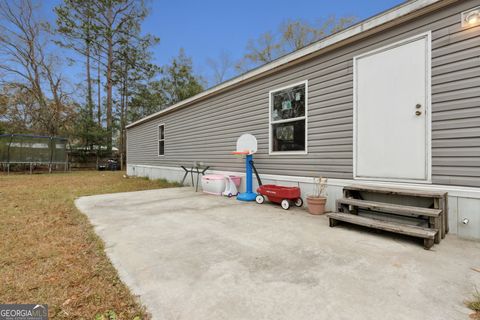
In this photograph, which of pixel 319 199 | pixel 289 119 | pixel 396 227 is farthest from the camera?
pixel 289 119

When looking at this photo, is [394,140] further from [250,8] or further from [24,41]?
[24,41]

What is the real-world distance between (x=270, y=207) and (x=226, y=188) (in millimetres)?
1648

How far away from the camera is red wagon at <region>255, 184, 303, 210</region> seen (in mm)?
4301

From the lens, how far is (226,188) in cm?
587

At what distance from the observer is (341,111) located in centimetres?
395

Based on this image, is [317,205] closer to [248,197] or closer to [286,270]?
[248,197]

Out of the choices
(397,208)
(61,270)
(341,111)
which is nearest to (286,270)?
(397,208)

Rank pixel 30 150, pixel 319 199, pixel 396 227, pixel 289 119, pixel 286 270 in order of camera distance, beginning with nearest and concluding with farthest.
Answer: pixel 286 270 < pixel 396 227 < pixel 319 199 < pixel 289 119 < pixel 30 150

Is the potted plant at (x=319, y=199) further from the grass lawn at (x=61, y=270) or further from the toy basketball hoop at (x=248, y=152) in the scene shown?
the grass lawn at (x=61, y=270)

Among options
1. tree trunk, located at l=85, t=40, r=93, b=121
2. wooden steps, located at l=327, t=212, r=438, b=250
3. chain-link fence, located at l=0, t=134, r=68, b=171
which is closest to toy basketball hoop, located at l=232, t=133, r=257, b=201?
wooden steps, located at l=327, t=212, r=438, b=250

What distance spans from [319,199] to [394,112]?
5.32ft

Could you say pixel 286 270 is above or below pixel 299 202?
below

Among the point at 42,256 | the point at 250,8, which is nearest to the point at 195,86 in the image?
the point at 250,8

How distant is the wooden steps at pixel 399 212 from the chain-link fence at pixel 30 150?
51.7 feet
